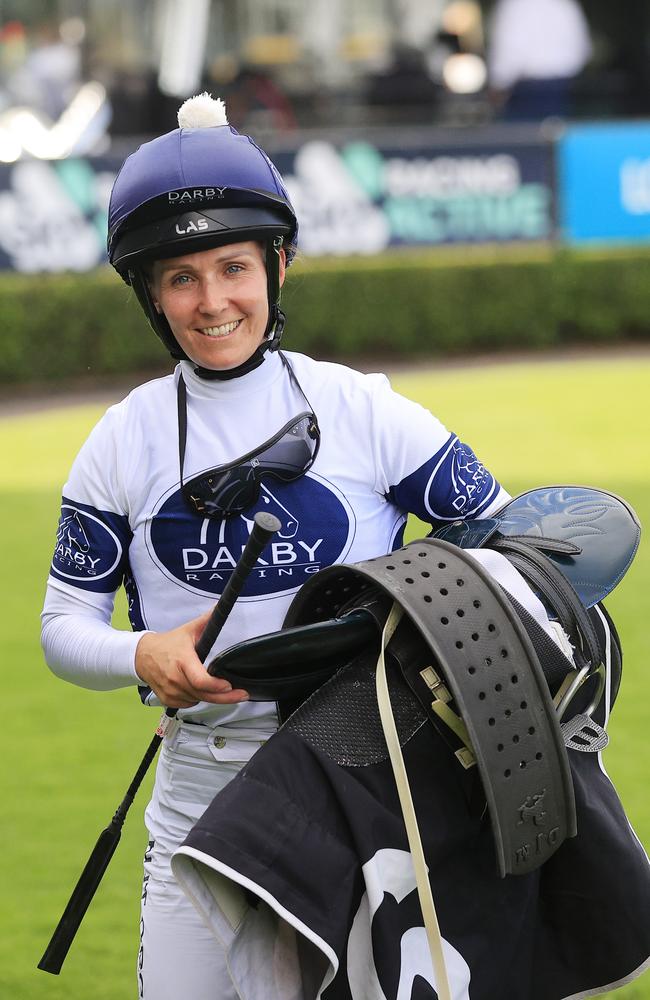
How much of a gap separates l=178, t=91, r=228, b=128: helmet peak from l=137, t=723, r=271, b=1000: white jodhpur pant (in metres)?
1.04

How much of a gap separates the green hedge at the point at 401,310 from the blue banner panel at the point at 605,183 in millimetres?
317

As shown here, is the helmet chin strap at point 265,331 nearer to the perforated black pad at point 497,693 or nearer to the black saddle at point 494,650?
the black saddle at point 494,650

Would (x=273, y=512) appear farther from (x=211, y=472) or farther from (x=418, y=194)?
(x=418, y=194)

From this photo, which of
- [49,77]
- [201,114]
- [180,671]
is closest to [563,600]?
[180,671]

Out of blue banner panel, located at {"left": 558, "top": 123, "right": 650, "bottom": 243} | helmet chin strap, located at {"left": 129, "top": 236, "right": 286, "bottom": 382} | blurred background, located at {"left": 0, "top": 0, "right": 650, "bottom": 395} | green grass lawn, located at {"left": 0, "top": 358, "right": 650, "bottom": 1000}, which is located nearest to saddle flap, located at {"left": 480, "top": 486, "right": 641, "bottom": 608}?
helmet chin strap, located at {"left": 129, "top": 236, "right": 286, "bottom": 382}

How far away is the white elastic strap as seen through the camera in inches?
76.4

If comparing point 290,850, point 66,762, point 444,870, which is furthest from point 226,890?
point 66,762

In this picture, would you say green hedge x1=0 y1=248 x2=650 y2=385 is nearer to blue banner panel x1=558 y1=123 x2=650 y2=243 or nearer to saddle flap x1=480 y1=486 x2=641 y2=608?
blue banner panel x1=558 y1=123 x2=650 y2=243

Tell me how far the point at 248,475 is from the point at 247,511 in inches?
2.4

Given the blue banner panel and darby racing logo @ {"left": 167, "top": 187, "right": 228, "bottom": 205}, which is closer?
darby racing logo @ {"left": 167, "top": 187, "right": 228, "bottom": 205}

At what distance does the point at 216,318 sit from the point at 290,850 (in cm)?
95

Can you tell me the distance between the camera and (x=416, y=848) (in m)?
1.94

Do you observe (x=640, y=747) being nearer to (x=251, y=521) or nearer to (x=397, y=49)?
(x=251, y=521)

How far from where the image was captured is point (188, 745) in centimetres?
261
